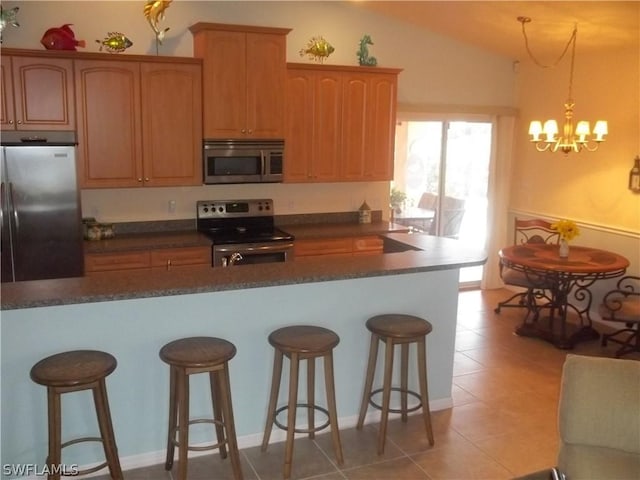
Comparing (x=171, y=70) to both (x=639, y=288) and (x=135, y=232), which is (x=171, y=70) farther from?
(x=639, y=288)

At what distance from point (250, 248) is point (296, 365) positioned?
211 centimetres

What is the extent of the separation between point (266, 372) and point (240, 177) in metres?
2.30

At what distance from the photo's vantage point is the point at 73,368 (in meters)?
2.58

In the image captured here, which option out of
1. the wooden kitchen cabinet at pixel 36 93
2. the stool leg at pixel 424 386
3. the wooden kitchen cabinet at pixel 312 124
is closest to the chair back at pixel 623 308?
the stool leg at pixel 424 386

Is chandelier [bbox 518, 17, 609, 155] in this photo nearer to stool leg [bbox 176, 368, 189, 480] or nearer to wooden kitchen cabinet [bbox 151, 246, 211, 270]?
wooden kitchen cabinet [bbox 151, 246, 211, 270]

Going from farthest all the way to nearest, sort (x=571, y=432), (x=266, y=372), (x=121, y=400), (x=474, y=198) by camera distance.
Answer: (x=474, y=198) < (x=266, y=372) < (x=121, y=400) < (x=571, y=432)

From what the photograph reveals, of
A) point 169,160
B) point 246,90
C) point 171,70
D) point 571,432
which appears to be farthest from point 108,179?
point 571,432

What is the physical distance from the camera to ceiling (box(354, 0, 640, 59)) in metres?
4.66

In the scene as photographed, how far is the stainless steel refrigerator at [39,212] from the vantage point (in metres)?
4.11

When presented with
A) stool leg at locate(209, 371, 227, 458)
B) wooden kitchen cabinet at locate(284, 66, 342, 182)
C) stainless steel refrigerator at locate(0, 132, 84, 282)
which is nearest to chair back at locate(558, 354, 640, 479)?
stool leg at locate(209, 371, 227, 458)

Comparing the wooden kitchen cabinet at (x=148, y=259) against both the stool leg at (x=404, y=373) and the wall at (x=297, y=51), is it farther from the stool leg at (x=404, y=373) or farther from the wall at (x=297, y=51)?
the stool leg at (x=404, y=373)

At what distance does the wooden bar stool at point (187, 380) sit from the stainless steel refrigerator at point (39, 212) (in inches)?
72.8

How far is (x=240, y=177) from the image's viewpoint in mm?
5203

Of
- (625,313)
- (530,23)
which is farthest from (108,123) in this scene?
(625,313)
